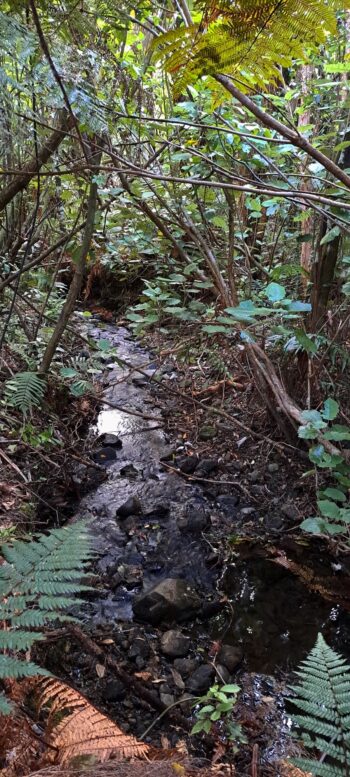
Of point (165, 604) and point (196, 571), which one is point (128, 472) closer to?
point (196, 571)

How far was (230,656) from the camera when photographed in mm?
2324

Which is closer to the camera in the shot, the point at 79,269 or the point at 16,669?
the point at 16,669

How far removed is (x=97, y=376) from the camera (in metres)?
4.57

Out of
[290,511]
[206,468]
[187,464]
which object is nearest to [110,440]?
[187,464]

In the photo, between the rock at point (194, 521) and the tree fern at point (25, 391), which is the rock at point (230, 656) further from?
the tree fern at point (25, 391)

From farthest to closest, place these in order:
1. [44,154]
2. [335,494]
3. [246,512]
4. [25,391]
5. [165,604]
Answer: [246,512] → [25,391] → [44,154] → [165,604] → [335,494]

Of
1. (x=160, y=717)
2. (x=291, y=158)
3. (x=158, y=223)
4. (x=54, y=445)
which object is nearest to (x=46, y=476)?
(x=54, y=445)

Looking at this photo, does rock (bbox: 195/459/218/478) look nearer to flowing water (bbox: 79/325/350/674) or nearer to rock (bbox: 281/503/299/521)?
flowing water (bbox: 79/325/350/674)

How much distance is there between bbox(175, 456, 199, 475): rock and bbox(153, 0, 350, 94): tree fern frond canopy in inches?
104

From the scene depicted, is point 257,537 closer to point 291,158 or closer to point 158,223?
point 158,223

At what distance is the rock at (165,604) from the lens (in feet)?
8.19

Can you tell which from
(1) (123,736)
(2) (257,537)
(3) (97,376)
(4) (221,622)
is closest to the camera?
(1) (123,736)

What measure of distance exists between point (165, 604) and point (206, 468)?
118 centimetres

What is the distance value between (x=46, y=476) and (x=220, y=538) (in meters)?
1.15
